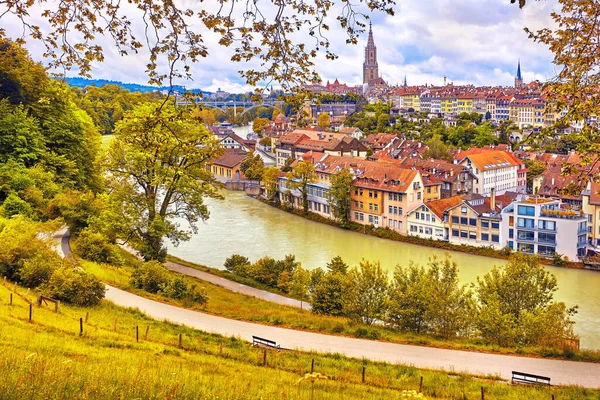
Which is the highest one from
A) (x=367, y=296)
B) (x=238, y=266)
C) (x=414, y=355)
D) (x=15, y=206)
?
(x=15, y=206)

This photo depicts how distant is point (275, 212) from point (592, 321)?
14.0 meters

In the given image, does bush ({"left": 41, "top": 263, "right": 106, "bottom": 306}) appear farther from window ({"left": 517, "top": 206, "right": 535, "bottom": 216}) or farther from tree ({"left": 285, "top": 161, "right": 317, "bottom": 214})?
tree ({"left": 285, "top": 161, "right": 317, "bottom": 214})

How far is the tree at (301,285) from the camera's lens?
408 inches

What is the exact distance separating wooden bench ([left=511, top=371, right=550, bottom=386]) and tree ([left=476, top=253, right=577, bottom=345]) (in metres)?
1.89

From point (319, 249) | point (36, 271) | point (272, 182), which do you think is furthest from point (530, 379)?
point (272, 182)

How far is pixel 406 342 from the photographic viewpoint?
292 inches

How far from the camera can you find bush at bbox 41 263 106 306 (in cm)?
775

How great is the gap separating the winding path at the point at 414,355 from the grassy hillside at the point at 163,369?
464mm

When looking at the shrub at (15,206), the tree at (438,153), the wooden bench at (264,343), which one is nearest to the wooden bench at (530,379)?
the wooden bench at (264,343)

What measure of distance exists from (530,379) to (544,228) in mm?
11352

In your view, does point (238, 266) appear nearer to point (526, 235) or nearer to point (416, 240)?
point (416, 240)

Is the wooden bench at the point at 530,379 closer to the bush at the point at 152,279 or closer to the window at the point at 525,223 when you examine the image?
the bush at the point at 152,279

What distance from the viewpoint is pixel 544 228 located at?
16469 mm

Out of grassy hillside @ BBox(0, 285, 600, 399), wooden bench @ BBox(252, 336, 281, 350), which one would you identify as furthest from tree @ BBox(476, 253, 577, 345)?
wooden bench @ BBox(252, 336, 281, 350)
